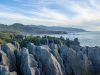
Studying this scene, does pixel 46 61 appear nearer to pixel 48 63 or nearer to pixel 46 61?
pixel 46 61

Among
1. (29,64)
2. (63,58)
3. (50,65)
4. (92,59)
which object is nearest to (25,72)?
(29,64)

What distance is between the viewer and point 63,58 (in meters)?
35.0

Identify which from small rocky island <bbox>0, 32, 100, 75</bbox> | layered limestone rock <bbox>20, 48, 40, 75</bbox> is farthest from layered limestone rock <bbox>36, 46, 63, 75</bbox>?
layered limestone rock <bbox>20, 48, 40, 75</bbox>

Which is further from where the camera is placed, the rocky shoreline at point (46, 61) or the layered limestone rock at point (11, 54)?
the layered limestone rock at point (11, 54)

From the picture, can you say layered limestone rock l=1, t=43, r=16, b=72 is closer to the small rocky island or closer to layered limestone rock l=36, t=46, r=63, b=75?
the small rocky island

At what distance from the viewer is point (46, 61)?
3058 cm

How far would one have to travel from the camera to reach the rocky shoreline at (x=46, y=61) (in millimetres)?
28400

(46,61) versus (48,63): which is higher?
(46,61)

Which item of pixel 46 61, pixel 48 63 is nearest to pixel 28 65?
pixel 48 63

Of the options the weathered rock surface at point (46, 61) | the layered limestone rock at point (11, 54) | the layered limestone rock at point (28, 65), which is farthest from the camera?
the layered limestone rock at point (11, 54)

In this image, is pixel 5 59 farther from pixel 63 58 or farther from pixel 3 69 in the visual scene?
pixel 63 58

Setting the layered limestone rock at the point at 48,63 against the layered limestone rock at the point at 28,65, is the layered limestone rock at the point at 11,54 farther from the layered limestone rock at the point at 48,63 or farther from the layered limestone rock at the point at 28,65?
the layered limestone rock at the point at 48,63

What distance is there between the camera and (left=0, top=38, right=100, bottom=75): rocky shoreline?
28400 mm

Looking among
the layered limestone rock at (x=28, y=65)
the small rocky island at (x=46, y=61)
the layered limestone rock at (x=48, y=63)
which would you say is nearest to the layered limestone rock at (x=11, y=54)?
the small rocky island at (x=46, y=61)
